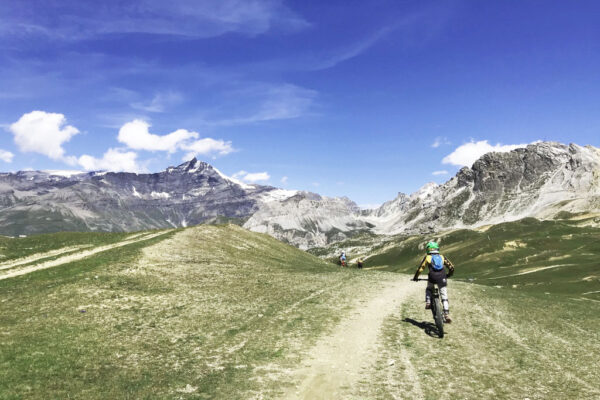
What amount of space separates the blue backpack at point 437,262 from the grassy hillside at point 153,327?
23.6 ft

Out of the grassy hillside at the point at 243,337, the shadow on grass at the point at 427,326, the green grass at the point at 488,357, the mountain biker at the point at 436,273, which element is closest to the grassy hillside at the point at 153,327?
the grassy hillside at the point at 243,337

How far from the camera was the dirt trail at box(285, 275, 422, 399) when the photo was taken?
14523 mm

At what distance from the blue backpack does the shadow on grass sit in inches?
143

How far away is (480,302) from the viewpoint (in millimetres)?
34969

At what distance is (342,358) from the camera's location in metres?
18.0

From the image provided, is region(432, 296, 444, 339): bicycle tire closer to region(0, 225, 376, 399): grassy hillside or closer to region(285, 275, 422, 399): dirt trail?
region(285, 275, 422, 399): dirt trail

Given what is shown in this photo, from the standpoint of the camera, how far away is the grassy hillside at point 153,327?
607 inches

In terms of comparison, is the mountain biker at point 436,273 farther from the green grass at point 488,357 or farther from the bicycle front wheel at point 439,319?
the green grass at point 488,357

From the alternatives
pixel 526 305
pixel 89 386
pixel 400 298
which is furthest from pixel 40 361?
pixel 526 305

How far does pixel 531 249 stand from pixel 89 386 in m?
201

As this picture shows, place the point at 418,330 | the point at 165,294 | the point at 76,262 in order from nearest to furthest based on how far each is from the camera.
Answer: the point at 418,330 < the point at 165,294 < the point at 76,262

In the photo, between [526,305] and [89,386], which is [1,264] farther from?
[526,305]

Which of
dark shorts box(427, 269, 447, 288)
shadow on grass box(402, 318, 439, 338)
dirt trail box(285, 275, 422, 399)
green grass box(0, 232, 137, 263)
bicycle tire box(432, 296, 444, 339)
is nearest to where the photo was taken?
dirt trail box(285, 275, 422, 399)

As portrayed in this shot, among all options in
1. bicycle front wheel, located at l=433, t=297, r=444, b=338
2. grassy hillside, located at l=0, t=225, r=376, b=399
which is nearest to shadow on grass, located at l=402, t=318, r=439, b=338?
bicycle front wheel, located at l=433, t=297, r=444, b=338
